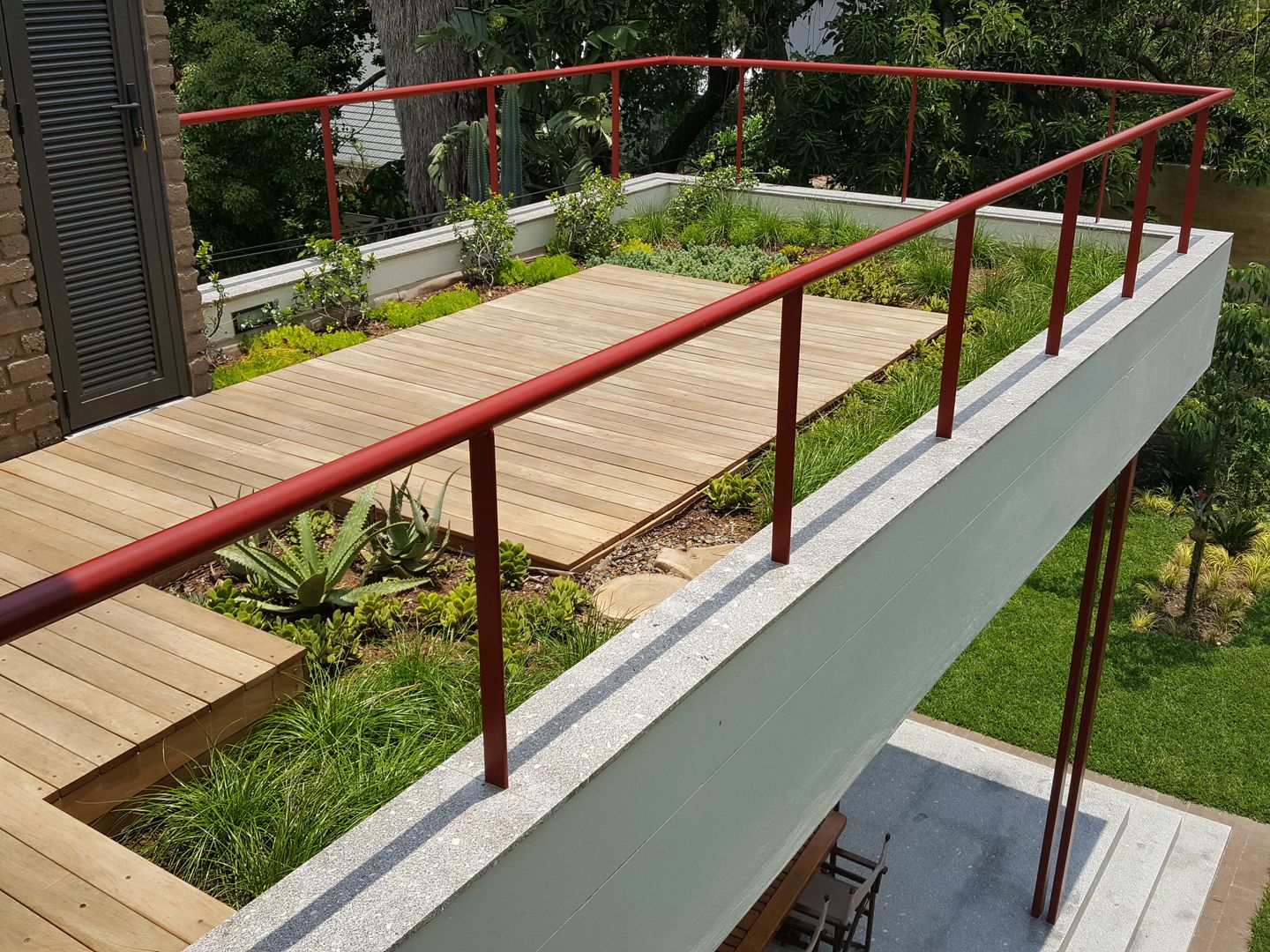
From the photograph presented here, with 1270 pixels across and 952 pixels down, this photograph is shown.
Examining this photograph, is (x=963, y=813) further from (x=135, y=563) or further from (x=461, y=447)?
(x=135, y=563)

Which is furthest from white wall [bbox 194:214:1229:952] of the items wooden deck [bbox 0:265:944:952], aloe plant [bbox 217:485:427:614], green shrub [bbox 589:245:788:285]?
green shrub [bbox 589:245:788:285]

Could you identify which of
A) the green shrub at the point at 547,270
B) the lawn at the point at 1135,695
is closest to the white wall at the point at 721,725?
the green shrub at the point at 547,270

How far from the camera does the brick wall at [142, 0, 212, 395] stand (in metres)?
5.35

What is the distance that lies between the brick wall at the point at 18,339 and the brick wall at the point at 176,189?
0.70 metres

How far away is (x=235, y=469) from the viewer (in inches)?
196

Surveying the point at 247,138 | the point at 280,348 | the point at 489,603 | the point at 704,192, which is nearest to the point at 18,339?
the point at 280,348

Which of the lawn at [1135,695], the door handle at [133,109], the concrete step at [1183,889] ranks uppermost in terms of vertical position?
the door handle at [133,109]

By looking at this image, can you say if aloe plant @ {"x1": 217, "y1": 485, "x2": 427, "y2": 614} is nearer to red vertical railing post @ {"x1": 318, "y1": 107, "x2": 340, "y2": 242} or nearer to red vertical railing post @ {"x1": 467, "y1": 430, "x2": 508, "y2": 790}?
red vertical railing post @ {"x1": 467, "y1": 430, "x2": 508, "y2": 790}

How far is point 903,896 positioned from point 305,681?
6152 millimetres

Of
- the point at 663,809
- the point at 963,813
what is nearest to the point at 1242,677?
the point at 963,813

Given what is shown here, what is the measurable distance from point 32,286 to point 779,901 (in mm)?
4882

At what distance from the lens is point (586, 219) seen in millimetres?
8328

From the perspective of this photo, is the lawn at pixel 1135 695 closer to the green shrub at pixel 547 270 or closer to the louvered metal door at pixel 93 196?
the green shrub at pixel 547 270

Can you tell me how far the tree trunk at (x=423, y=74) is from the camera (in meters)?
13.6
